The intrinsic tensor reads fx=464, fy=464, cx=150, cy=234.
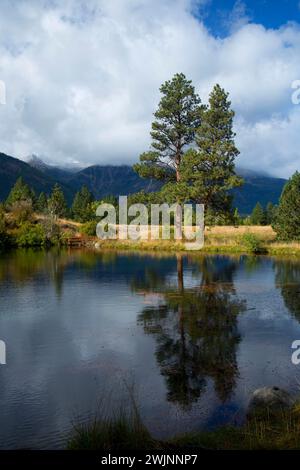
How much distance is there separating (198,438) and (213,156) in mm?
48648

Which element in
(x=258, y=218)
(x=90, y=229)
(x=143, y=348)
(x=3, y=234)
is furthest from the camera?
(x=258, y=218)

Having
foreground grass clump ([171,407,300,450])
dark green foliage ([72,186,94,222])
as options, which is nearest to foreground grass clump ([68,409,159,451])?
foreground grass clump ([171,407,300,450])

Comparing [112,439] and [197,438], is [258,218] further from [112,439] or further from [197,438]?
[112,439]

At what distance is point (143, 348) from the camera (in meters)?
18.6

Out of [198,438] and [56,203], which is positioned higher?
[56,203]

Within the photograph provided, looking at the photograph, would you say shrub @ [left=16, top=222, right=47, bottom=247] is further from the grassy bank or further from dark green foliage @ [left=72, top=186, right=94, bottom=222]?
dark green foliage @ [left=72, top=186, right=94, bottom=222]

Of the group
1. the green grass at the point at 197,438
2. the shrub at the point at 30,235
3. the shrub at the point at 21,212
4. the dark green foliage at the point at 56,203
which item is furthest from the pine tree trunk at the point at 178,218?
the green grass at the point at 197,438

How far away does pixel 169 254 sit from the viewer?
56.7 meters

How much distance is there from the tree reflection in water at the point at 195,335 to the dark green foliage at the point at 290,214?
2238 cm

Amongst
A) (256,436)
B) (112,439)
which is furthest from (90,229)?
(256,436)

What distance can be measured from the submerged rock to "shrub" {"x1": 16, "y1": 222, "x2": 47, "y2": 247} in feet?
211

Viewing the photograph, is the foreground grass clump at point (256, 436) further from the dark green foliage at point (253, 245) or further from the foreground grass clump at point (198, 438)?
the dark green foliage at point (253, 245)

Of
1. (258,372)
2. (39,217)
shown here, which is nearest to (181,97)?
(39,217)

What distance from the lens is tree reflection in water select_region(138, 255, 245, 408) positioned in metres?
14.6
